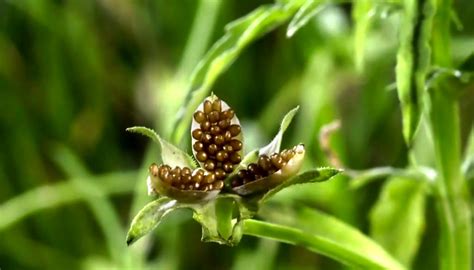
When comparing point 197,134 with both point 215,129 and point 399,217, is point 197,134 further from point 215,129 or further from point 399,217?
point 399,217

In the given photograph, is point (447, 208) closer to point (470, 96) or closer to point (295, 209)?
point (295, 209)

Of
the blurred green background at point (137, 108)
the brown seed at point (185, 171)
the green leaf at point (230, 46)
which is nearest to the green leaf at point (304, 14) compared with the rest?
the green leaf at point (230, 46)

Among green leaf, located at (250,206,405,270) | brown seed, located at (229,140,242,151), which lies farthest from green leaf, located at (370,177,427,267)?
brown seed, located at (229,140,242,151)

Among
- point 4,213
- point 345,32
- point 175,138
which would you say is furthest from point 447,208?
point 4,213

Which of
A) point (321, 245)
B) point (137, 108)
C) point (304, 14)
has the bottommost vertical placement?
point (321, 245)

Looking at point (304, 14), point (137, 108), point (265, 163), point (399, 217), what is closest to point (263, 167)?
point (265, 163)

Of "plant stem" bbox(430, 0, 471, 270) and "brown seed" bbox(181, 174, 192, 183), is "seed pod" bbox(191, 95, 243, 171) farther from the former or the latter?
"plant stem" bbox(430, 0, 471, 270)

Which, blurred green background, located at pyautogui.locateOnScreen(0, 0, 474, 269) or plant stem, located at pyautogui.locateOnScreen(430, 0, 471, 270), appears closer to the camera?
plant stem, located at pyautogui.locateOnScreen(430, 0, 471, 270)
